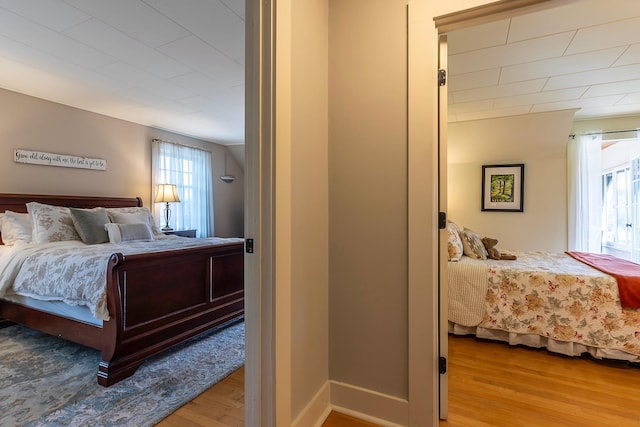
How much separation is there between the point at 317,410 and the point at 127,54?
2.84 meters

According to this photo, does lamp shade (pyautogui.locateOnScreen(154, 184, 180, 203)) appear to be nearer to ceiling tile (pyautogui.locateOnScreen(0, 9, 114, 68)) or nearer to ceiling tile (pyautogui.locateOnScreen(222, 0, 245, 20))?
ceiling tile (pyautogui.locateOnScreen(0, 9, 114, 68))

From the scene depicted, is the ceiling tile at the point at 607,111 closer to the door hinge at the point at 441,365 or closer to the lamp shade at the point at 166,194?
the door hinge at the point at 441,365

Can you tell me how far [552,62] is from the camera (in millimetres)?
2490

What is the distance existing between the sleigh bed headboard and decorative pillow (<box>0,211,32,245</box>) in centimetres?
16

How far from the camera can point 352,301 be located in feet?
5.19

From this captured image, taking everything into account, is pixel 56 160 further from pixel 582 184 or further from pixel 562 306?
pixel 582 184

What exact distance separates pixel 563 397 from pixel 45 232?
425 cm

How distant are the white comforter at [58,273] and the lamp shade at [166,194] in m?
1.68

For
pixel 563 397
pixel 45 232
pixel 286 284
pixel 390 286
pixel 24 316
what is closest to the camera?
pixel 286 284

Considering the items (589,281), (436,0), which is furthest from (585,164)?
(436,0)

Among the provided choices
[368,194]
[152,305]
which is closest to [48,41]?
[152,305]

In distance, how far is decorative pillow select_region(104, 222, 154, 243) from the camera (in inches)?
122

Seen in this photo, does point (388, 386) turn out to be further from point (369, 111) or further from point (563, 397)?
point (369, 111)

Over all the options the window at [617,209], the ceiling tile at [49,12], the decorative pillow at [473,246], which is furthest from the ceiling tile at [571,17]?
the window at [617,209]
